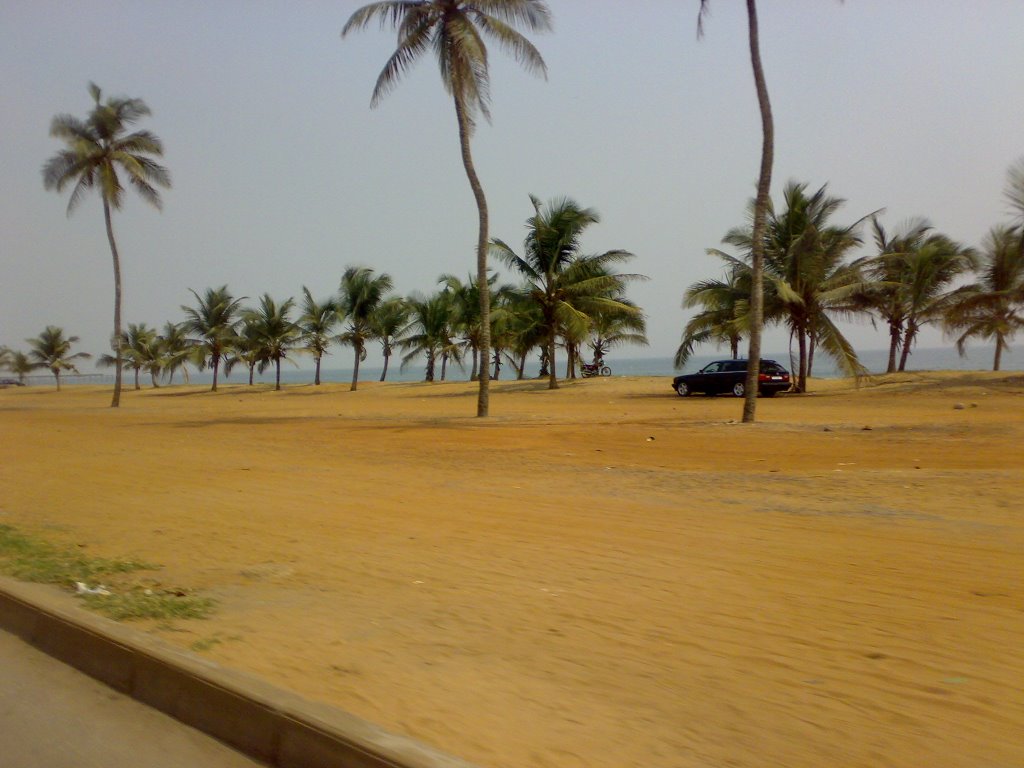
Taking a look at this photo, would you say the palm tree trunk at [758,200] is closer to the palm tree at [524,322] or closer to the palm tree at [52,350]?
the palm tree at [524,322]

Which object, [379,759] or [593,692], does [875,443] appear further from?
[379,759]

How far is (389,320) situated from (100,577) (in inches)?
1834

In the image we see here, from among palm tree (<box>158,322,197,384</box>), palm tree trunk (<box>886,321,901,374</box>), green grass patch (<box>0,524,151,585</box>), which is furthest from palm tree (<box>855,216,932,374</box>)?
palm tree (<box>158,322,197,384</box>)

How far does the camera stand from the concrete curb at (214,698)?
11.8 ft

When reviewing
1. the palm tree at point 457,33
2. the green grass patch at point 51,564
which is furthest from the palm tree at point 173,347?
the green grass patch at point 51,564

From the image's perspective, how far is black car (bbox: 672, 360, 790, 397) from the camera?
104ft

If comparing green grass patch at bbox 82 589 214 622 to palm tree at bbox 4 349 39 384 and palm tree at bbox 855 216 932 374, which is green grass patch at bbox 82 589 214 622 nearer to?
palm tree at bbox 855 216 932 374

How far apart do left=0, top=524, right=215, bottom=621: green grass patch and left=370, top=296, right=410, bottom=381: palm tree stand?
44.3 m

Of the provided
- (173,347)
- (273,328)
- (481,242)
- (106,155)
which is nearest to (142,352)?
(173,347)

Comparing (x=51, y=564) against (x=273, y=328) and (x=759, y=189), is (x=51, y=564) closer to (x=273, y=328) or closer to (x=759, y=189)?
(x=759, y=189)

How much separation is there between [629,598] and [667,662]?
4.42 feet

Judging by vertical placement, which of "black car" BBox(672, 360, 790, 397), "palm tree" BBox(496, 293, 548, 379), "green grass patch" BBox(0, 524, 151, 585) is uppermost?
"palm tree" BBox(496, 293, 548, 379)

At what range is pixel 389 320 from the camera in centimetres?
5297

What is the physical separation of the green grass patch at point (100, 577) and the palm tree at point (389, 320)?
44300 millimetres
